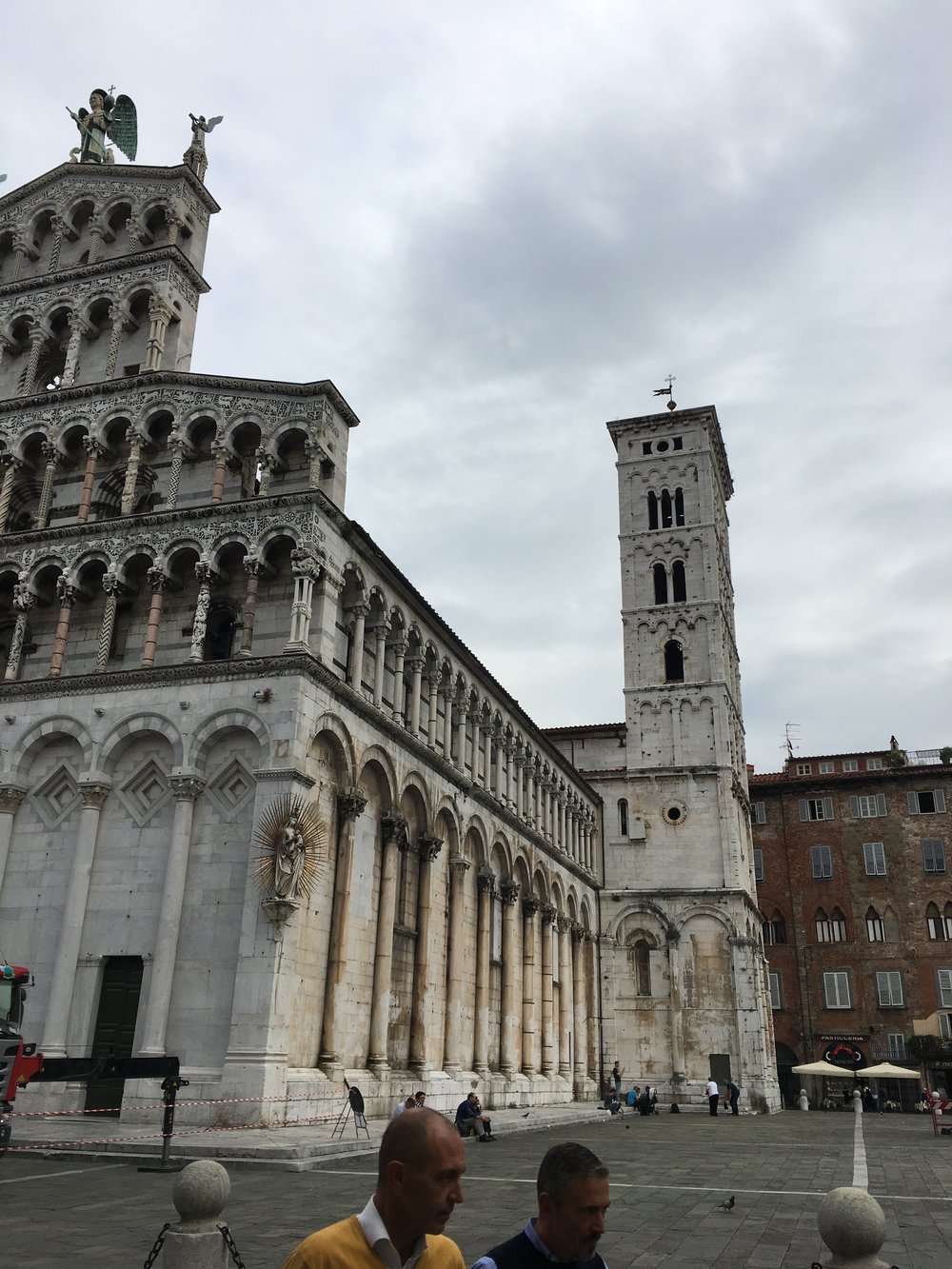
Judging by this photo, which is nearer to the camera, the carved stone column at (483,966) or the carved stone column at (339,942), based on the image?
the carved stone column at (339,942)

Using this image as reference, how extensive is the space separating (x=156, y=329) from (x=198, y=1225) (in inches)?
1027

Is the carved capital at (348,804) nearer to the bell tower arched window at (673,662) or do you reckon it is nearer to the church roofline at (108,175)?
the church roofline at (108,175)

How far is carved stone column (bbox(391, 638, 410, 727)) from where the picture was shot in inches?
1112

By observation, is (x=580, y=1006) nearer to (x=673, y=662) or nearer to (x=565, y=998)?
(x=565, y=998)

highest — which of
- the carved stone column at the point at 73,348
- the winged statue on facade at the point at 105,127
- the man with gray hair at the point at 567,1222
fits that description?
the winged statue on facade at the point at 105,127

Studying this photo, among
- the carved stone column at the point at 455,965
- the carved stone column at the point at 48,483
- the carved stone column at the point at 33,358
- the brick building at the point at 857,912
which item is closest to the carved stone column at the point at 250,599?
the carved stone column at the point at 48,483

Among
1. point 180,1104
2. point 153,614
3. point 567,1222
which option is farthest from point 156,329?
point 567,1222

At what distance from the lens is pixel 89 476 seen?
27.0 meters

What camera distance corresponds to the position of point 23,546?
26.4 m

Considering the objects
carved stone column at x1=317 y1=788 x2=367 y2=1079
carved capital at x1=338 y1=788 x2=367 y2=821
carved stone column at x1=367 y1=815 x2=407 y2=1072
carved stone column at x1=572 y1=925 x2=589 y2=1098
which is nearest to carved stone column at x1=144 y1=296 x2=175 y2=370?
carved capital at x1=338 y1=788 x2=367 y2=821

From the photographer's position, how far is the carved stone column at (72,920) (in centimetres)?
2147

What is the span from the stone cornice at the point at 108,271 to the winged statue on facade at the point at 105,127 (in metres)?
5.12

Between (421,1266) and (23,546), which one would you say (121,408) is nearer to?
(23,546)

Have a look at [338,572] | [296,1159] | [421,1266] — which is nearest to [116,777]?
[338,572]
